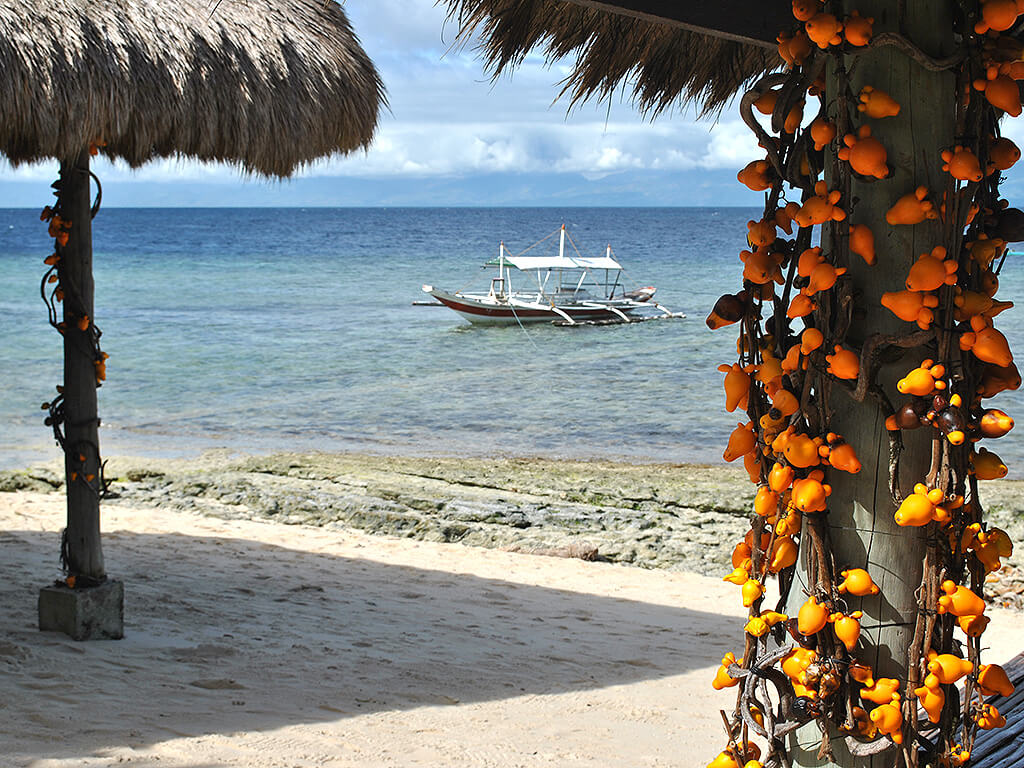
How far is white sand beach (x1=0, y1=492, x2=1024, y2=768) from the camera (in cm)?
300

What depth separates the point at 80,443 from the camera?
3869 millimetres

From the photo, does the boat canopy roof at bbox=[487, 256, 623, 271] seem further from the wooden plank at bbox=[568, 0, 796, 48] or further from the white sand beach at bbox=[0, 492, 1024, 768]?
the wooden plank at bbox=[568, 0, 796, 48]

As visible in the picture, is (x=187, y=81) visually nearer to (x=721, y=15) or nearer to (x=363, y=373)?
(x=721, y=15)

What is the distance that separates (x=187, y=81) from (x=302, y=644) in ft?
7.42

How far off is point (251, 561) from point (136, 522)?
136cm

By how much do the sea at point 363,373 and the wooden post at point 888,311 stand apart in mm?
8607

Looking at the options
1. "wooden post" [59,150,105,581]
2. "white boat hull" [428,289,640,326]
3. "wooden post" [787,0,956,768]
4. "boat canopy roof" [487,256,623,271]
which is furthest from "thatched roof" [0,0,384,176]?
"white boat hull" [428,289,640,326]

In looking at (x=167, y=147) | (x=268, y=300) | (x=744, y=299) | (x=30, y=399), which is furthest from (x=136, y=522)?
(x=268, y=300)

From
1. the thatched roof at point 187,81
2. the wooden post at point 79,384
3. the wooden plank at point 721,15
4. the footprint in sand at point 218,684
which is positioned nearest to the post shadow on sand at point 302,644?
the footprint in sand at point 218,684

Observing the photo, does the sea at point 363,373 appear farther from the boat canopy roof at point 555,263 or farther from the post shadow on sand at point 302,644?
the post shadow on sand at point 302,644

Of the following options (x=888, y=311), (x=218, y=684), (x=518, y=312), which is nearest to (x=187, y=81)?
(x=218, y=684)

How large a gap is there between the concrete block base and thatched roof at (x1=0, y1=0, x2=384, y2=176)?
167cm

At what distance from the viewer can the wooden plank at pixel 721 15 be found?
5.12 ft

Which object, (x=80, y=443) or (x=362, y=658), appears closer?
(x=80, y=443)
